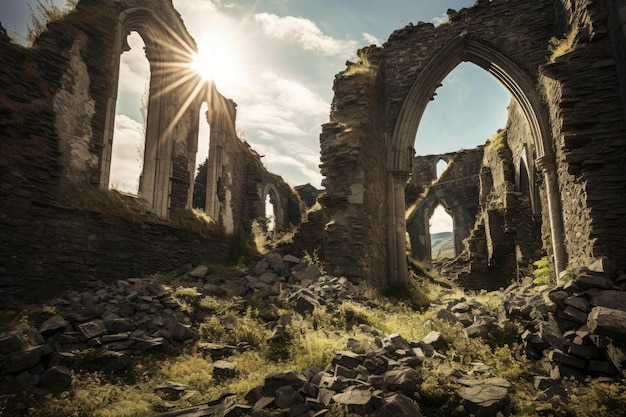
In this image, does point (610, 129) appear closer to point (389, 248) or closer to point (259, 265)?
point (389, 248)

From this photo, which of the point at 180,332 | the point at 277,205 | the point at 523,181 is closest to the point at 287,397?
the point at 180,332

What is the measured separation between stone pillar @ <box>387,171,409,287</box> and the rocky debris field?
3485 mm

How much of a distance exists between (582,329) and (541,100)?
6.54 meters

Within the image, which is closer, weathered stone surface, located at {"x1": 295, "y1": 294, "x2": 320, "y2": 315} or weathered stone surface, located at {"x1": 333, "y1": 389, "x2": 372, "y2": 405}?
weathered stone surface, located at {"x1": 333, "y1": 389, "x2": 372, "y2": 405}

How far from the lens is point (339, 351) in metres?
4.16

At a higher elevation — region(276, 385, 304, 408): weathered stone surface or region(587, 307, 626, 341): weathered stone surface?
region(587, 307, 626, 341): weathered stone surface

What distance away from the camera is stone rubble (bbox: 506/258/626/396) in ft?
11.5

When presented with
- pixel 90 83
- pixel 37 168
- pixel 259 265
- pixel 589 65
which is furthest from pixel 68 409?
pixel 589 65

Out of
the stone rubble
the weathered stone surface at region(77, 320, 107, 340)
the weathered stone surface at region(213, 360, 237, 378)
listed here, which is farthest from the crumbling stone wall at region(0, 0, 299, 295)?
the stone rubble

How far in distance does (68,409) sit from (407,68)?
10444 mm

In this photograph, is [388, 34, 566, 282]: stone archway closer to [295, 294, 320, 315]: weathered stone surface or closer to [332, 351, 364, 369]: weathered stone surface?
[295, 294, 320, 315]: weathered stone surface

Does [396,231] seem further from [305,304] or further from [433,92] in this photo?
[305,304]

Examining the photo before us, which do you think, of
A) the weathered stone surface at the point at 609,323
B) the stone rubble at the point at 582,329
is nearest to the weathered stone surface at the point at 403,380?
the stone rubble at the point at 582,329

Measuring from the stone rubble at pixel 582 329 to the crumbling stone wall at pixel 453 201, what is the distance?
15.9 meters
